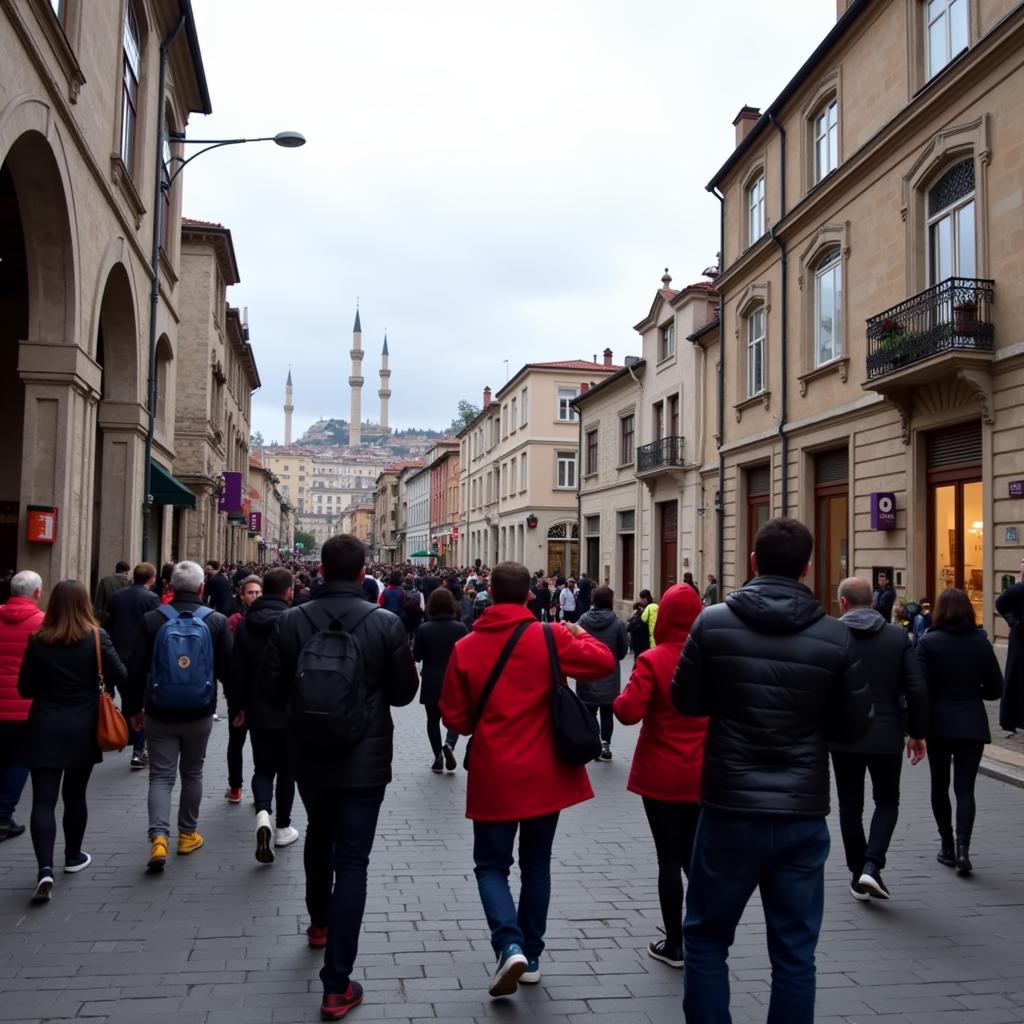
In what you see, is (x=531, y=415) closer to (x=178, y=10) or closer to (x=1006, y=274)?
(x=178, y=10)

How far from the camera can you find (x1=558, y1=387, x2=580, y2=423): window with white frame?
46.1 m

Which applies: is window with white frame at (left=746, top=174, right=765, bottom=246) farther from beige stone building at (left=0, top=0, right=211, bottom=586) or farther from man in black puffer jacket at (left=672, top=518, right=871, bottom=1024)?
man in black puffer jacket at (left=672, top=518, right=871, bottom=1024)

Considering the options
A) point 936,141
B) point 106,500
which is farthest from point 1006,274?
point 106,500

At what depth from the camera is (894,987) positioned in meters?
4.15

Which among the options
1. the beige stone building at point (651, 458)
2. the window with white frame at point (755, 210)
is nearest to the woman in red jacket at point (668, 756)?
the window with white frame at point (755, 210)

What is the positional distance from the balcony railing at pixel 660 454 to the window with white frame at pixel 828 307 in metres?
8.06

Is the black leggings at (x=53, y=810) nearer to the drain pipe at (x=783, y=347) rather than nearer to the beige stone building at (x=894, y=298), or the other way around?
the beige stone building at (x=894, y=298)

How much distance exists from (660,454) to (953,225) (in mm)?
13661

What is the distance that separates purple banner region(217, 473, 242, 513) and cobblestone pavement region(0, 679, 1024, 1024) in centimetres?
2888

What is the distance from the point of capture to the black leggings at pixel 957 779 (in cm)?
589

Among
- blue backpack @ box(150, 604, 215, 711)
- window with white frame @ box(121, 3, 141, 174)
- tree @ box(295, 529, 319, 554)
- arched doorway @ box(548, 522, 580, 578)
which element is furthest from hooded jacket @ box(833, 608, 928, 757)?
tree @ box(295, 529, 319, 554)

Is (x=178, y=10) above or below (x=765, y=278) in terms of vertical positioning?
above

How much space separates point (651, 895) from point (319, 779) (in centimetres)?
246

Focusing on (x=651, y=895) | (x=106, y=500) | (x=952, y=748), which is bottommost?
(x=651, y=895)
